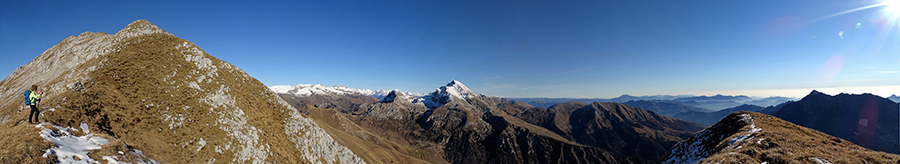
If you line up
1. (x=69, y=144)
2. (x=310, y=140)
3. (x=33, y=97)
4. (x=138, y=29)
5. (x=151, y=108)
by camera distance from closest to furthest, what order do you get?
(x=69, y=144) → (x=33, y=97) → (x=151, y=108) → (x=138, y=29) → (x=310, y=140)

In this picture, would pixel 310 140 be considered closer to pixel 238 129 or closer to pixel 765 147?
pixel 238 129

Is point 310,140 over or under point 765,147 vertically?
under

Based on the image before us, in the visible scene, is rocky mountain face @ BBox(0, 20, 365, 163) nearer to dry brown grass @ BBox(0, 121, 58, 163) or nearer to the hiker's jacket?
dry brown grass @ BBox(0, 121, 58, 163)

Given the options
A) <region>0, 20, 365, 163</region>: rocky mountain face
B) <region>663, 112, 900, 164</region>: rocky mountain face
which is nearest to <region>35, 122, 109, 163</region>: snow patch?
<region>0, 20, 365, 163</region>: rocky mountain face

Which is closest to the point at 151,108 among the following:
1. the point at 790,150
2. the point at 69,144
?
the point at 69,144

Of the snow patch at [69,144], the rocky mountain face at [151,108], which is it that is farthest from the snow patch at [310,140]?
the snow patch at [69,144]

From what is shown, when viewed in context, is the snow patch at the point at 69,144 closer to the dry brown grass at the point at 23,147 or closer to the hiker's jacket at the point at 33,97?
the dry brown grass at the point at 23,147
